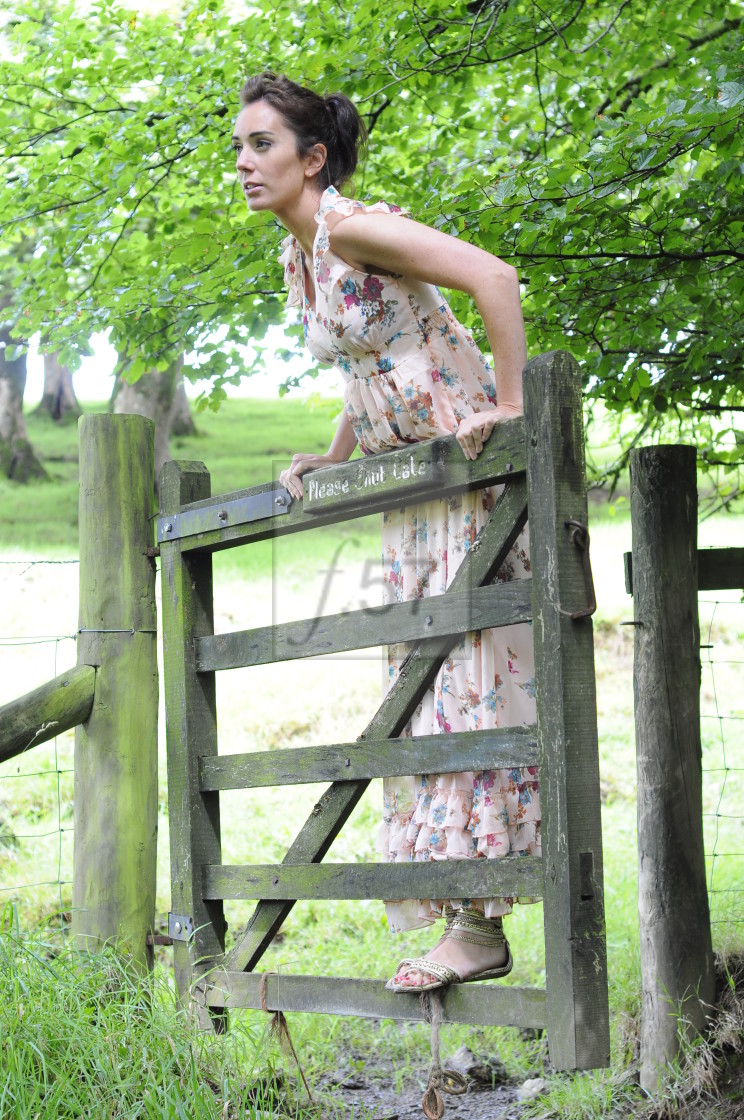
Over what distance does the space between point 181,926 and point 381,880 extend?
0.84 m

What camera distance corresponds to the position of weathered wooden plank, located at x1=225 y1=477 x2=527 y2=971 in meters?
2.29

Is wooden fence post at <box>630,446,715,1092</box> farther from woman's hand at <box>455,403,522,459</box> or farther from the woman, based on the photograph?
woman's hand at <box>455,403,522,459</box>

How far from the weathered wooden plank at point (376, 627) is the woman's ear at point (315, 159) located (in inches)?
42.8

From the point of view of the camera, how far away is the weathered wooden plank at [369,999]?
7.07ft

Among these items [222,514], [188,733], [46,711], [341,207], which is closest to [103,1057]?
[188,733]

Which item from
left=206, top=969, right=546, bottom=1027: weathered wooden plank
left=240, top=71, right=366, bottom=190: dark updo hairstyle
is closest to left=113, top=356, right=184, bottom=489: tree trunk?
left=240, top=71, right=366, bottom=190: dark updo hairstyle

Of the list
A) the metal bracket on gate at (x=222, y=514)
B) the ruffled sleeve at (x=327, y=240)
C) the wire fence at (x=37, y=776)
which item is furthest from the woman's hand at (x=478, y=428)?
the wire fence at (x=37, y=776)

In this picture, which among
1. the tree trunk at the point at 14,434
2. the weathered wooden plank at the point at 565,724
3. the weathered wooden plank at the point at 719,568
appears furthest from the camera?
the tree trunk at the point at 14,434

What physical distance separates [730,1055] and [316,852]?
1.74 m

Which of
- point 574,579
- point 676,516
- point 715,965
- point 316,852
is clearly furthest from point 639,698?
point 574,579

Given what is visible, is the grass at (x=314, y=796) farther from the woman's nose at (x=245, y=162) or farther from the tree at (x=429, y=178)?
the tree at (x=429, y=178)

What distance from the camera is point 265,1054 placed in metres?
2.75

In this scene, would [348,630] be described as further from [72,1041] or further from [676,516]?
[676,516]

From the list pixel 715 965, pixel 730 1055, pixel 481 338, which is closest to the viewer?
pixel 730 1055
